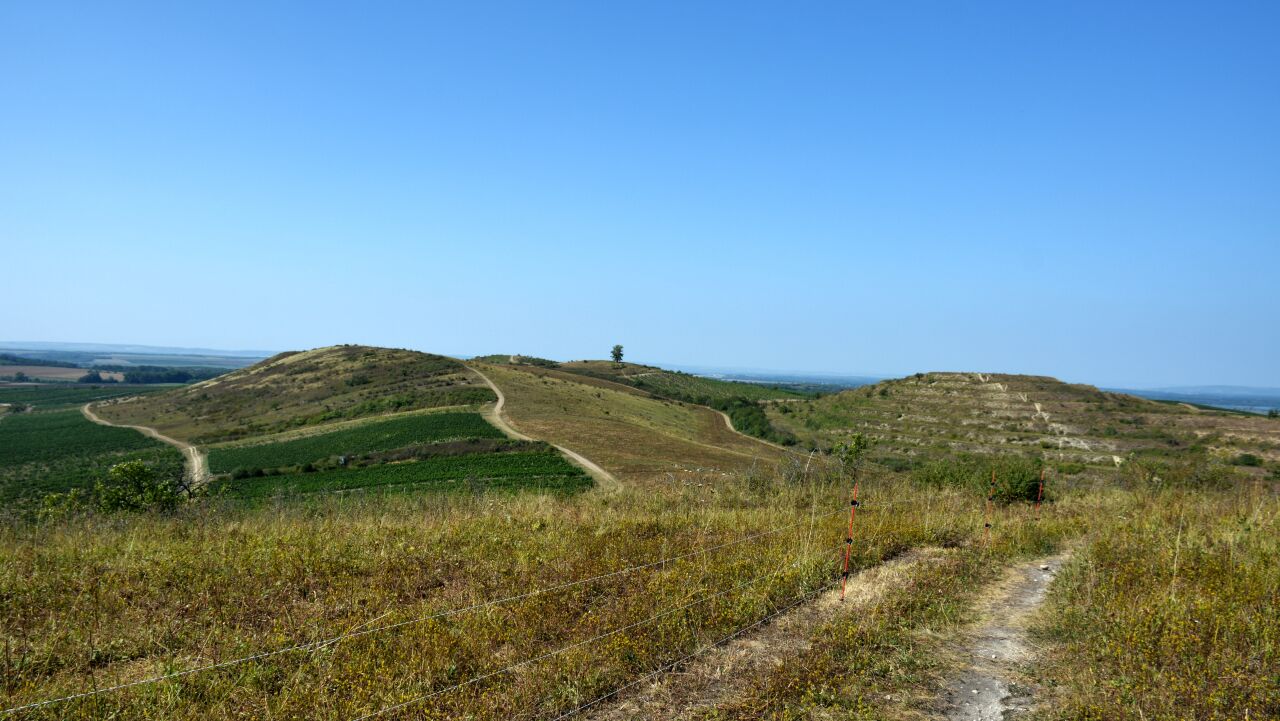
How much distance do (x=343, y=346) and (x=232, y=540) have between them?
129744 mm

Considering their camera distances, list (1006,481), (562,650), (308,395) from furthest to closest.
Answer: (308,395), (1006,481), (562,650)

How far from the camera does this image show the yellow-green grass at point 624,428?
135ft

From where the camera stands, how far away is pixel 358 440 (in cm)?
5725

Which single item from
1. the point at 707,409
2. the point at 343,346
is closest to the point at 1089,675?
the point at 707,409

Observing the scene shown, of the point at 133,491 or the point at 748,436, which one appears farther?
the point at 748,436

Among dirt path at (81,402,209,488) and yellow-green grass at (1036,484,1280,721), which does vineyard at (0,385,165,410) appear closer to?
dirt path at (81,402,209,488)

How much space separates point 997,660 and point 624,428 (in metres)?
50.6

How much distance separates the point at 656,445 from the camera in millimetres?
48562

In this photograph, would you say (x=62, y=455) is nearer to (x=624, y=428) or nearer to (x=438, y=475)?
(x=438, y=475)

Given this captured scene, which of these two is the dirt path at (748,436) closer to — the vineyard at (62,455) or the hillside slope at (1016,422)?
the hillside slope at (1016,422)

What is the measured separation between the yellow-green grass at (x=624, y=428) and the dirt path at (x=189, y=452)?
23.8 metres

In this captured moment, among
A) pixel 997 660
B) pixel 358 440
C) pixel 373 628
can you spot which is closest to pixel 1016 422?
pixel 358 440

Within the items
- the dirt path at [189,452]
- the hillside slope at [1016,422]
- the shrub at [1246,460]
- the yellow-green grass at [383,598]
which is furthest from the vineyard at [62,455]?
the shrub at [1246,460]

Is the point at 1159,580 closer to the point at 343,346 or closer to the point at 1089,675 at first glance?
the point at 1089,675
